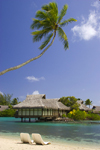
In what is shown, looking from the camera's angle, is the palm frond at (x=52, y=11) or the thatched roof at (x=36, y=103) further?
the thatched roof at (x=36, y=103)

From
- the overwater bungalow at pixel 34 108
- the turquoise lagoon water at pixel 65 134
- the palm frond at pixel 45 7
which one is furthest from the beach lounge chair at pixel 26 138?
the overwater bungalow at pixel 34 108

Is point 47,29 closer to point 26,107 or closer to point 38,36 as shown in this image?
point 38,36

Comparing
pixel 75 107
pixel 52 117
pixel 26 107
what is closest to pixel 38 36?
pixel 26 107

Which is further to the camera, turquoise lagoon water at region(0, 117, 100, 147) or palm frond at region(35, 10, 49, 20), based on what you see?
turquoise lagoon water at region(0, 117, 100, 147)

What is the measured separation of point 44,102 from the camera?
33.1 meters

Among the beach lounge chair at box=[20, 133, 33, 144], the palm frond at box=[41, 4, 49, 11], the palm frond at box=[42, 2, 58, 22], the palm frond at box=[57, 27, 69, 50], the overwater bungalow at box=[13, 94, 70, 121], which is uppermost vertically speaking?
the palm frond at box=[41, 4, 49, 11]

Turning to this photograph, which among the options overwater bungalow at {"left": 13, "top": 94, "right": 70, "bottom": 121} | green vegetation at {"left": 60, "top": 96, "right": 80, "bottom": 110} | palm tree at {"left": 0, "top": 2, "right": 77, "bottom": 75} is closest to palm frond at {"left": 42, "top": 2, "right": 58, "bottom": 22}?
palm tree at {"left": 0, "top": 2, "right": 77, "bottom": 75}

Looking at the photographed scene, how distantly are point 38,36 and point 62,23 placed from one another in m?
1.89

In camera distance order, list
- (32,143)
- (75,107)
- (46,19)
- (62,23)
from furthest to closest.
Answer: (75,107), (62,23), (46,19), (32,143)

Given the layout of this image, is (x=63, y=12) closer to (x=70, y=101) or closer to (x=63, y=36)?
(x=63, y=36)

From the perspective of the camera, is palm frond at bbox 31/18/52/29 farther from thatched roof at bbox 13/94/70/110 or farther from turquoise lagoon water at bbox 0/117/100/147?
thatched roof at bbox 13/94/70/110

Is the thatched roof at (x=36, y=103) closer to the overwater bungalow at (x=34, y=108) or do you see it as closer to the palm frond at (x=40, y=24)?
the overwater bungalow at (x=34, y=108)

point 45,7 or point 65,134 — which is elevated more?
point 45,7

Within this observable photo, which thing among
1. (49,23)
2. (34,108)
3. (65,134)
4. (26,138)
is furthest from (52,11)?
(34,108)
